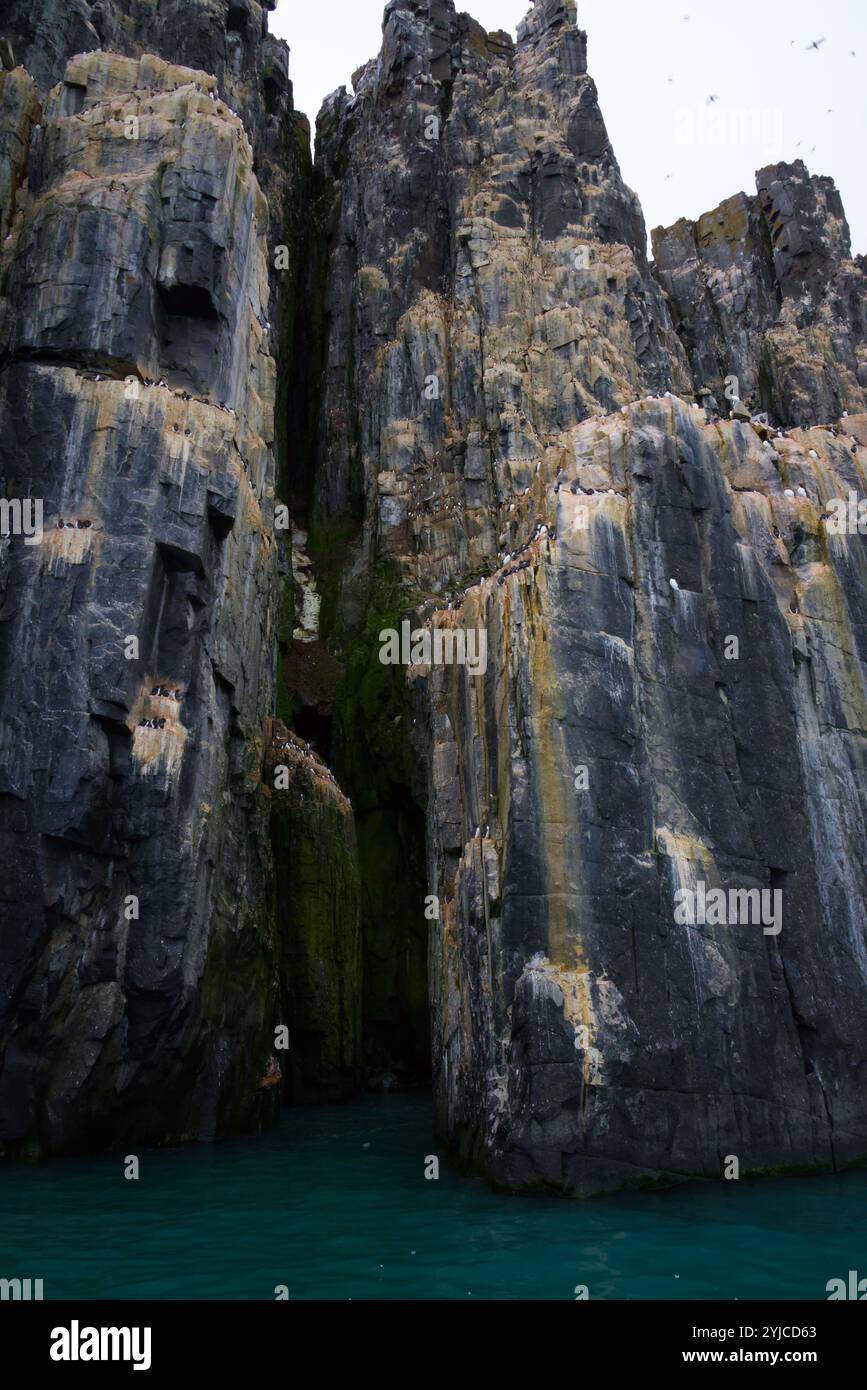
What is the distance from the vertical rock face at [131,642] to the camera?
22797 mm

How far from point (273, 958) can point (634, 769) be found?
557 inches

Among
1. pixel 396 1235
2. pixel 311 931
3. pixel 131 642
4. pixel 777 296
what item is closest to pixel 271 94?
pixel 777 296

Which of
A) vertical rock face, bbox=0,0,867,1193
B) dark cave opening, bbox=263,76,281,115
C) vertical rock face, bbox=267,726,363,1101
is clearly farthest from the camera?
dark cave opening, bbox=263,76,281,115

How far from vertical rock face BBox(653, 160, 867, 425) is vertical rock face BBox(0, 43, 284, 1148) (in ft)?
117

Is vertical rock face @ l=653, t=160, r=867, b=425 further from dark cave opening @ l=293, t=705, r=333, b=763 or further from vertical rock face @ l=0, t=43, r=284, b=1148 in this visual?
vertical rock face @ l=0, t=43, r=284, b=1148

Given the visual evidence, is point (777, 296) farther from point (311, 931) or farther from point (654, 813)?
point (654, 813)

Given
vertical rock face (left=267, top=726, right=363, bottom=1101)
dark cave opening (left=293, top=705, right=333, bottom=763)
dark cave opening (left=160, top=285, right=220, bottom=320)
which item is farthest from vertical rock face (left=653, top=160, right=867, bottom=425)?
dark cave opening (left=160, top=285, right=220, bottom=320)

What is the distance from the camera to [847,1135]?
2003 centimetres

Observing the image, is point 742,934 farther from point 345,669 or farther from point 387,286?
point 387,286

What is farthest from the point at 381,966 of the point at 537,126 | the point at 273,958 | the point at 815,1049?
the point at 537,126

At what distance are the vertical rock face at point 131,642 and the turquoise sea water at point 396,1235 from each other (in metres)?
3.28

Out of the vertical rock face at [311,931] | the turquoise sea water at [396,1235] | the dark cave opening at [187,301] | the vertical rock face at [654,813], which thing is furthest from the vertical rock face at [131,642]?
the vertical rock face at [654,813]

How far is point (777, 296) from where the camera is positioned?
63000mm

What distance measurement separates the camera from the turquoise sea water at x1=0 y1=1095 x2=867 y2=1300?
12.9 meters
